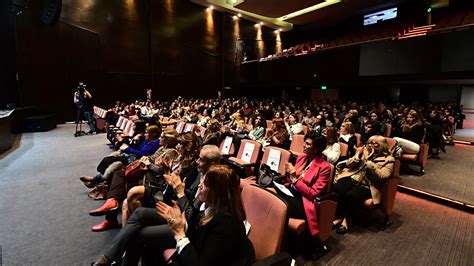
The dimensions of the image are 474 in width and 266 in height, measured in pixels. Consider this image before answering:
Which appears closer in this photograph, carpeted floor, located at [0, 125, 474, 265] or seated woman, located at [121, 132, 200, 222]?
carpeted floor, located at [0, 125, 474, 265]

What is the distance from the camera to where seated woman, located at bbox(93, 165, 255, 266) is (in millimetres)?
1245

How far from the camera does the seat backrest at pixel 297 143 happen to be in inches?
170

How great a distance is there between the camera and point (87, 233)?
8.49ft

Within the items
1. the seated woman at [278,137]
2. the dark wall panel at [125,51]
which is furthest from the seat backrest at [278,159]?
the dark wall panel at [125,51]

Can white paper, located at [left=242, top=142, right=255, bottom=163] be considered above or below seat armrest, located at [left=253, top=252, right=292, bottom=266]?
above

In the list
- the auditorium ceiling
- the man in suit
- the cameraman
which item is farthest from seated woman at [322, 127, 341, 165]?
the auditorium ceiling

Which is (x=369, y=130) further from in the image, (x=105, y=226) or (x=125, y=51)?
(x=125, y=51)

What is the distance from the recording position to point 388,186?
2643 mm

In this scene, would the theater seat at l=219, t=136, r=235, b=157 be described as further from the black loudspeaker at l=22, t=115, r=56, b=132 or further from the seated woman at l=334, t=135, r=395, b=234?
the black loudspeaker at l=22, t=115, r=56, b=132

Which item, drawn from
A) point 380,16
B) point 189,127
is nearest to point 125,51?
point 189,127

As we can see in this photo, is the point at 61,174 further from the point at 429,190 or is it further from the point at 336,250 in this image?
the point at 429,190

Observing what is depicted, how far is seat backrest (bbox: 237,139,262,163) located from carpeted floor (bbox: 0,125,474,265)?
1.42m

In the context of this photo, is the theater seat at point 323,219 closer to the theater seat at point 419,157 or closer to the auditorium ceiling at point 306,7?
the theater seat at point 419,157

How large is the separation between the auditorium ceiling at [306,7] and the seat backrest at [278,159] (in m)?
11.4
